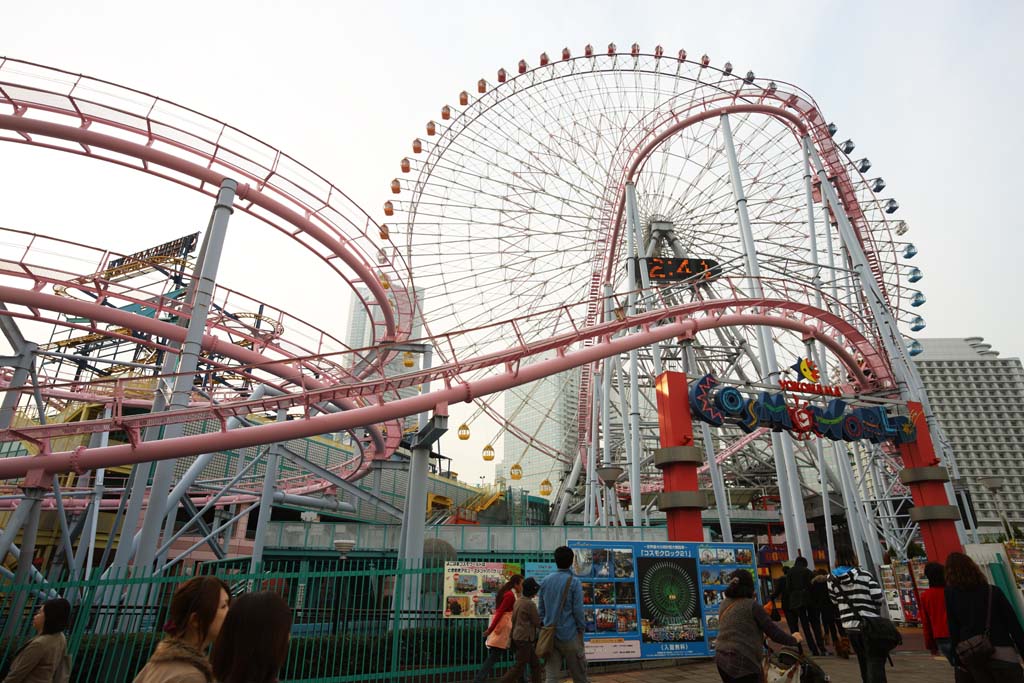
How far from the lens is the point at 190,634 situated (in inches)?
94.3

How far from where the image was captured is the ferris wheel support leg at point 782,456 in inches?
576

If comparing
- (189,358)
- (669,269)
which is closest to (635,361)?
(669,269)

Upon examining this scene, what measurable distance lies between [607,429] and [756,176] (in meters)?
12.0

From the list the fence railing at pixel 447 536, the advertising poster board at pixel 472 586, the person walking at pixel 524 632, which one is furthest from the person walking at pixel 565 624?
the fence railing at pixel 447 536

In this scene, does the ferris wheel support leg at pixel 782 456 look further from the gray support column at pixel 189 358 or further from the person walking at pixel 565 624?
the gray support column at pixel 189 358

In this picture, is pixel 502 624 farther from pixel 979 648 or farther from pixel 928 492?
pixel 928 492

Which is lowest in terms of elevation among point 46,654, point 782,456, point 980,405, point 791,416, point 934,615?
point 46,654

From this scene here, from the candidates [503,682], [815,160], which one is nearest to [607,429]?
[815,160]

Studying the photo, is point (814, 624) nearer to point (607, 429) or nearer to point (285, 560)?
point (607, 429)

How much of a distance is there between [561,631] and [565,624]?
0.25ft

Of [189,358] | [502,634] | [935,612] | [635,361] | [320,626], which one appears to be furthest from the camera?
[635,361]

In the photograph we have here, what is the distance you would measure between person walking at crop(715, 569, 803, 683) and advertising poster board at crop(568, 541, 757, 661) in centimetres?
445

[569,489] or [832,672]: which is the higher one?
[569,489]

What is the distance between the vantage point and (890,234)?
24859mm
